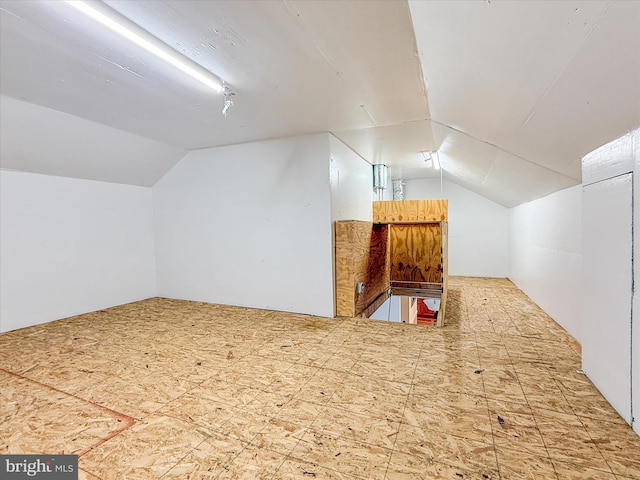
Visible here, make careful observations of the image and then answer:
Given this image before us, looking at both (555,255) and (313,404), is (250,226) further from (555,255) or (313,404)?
(555,255)

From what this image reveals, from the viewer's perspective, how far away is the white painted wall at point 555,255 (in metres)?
3.00

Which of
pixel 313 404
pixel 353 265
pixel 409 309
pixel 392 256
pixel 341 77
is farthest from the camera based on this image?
→ pixel 409 309

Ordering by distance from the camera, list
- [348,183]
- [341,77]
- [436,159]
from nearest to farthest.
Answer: [341,77], [348,183], [436,159]

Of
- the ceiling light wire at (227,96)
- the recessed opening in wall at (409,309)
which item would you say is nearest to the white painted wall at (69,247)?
the ceiling light wire at (227,96)

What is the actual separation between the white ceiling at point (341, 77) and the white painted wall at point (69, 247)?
0.42 meters

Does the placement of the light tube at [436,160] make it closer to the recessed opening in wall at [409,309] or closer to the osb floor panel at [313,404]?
the recessed opening in wall at [409,309]

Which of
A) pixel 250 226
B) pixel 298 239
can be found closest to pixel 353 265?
pixel 298 239

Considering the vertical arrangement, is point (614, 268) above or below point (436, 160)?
below

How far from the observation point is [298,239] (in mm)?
4035

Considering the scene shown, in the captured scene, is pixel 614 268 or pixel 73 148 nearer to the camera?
pixel 614 268

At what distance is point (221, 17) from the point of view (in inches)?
67.9

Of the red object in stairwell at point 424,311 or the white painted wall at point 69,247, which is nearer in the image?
the white painted wall at point 69,247

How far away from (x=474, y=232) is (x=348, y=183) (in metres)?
4.27

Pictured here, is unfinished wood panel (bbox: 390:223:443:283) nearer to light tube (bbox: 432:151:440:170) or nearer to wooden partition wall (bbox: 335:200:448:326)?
wooden partition wall (bbox: 335:200:448:326)
